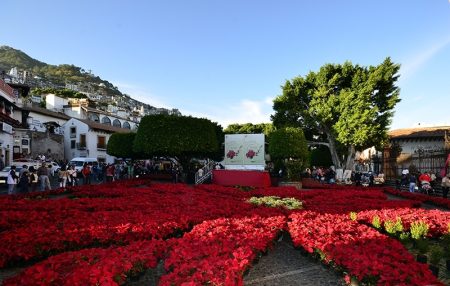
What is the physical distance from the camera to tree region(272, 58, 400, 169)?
124 feet

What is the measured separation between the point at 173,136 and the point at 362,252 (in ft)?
89.7

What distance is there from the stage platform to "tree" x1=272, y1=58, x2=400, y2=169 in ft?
52.4

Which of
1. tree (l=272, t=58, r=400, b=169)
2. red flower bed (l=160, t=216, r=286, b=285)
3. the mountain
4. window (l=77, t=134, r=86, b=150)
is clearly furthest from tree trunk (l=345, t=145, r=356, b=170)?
the mountain

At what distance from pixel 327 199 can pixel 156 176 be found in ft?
76.3

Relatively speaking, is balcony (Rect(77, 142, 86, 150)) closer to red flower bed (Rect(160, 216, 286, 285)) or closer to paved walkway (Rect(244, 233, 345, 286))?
red flower bed (Rect(160, 216, 286, 285))

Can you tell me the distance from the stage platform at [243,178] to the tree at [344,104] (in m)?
16.0

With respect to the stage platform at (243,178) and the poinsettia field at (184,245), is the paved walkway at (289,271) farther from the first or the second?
the stage platform at (243,178)

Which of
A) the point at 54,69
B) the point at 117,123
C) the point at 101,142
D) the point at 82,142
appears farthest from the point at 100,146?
the point at 54,69

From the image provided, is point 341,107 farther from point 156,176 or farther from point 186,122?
point 156,176

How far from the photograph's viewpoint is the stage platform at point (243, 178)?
2620 cm

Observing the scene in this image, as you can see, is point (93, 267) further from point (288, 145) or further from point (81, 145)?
point (81, 145)

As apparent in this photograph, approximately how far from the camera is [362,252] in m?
6.09

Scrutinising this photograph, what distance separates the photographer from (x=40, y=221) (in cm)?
932

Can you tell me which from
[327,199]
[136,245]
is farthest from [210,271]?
[327,199]
